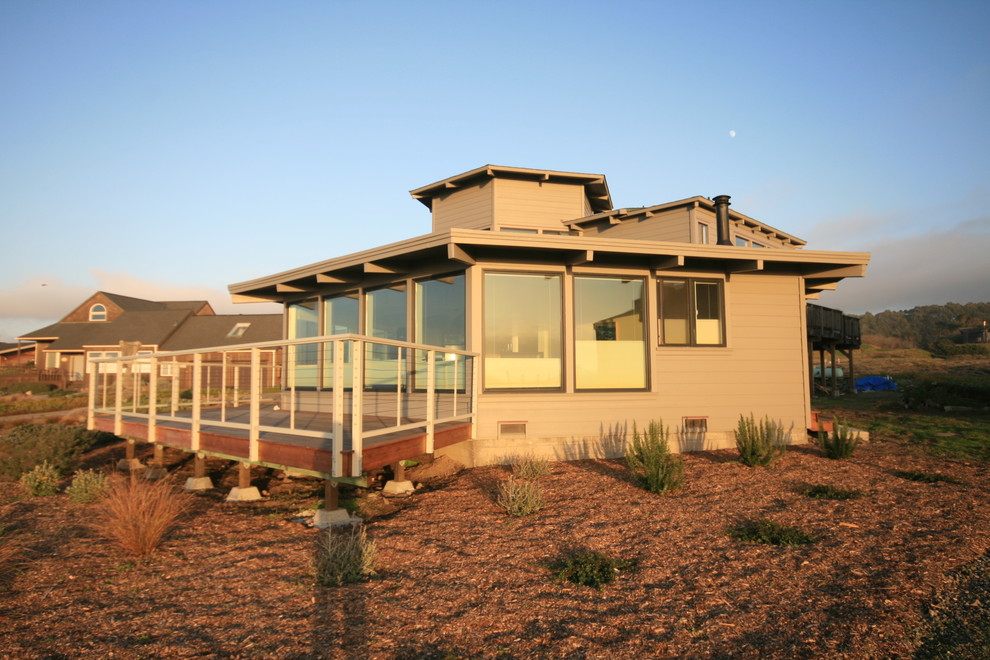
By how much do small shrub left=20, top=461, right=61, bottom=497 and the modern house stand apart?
3.93 feet

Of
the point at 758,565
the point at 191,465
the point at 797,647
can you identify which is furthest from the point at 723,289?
the point at 191,465

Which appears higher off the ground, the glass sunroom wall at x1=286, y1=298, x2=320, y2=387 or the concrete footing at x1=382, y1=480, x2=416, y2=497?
the glass sunroom wall at x1=286, y1=298, x2=320, y2=387

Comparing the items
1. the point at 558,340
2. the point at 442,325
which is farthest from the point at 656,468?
the point at 442,325

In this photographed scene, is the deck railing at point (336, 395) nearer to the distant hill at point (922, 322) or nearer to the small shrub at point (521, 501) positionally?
the small shrub at point (521, 501)

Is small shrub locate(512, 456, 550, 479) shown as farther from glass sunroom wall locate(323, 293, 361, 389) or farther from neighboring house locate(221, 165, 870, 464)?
glass sunroom wall locate(323, 293, 361, 389)

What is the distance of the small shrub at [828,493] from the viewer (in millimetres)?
5528

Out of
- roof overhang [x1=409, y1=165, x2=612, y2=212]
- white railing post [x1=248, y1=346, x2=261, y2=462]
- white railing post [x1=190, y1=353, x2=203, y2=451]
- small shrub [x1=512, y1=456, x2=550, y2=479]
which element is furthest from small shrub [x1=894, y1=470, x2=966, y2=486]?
roof overhang [x1=409, y1=165, x2=612, y2=212]

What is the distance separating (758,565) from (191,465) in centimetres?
910

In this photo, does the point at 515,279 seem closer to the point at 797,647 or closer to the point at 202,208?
the point at 797,647

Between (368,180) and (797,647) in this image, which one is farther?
(368,180)

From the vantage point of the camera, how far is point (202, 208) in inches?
682

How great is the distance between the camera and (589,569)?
3.71 m

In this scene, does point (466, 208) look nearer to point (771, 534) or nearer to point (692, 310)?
point (692, 310)

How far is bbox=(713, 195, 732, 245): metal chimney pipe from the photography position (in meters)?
9.88
